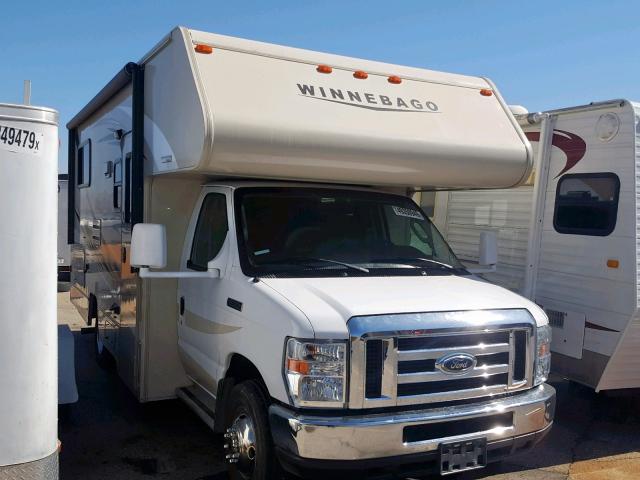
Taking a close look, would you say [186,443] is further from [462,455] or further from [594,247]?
[594,247]

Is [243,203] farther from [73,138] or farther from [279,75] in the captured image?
[73,138]

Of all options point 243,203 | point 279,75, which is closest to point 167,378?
point 243,203

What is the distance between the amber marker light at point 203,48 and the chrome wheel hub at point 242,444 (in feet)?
8.05

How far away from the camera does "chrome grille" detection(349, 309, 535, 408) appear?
12.1ft

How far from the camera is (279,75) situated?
478 centimetres

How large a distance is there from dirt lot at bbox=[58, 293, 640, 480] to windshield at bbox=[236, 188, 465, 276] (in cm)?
158

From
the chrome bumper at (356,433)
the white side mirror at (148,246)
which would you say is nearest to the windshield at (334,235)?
the white side mirror at (148,246)

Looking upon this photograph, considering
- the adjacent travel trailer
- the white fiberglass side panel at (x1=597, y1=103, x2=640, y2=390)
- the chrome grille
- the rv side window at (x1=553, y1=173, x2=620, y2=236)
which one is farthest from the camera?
the adjacent travel trailer

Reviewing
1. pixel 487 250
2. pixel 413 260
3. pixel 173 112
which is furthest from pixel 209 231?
pixel 487 250

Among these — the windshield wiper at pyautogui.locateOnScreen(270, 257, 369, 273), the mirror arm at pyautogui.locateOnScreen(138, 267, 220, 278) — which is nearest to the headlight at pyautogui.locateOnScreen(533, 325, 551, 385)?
the windshield wiper at pyautogui.locateOnScreen(270, 257, 369, 273)

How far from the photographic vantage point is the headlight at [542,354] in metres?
4.29

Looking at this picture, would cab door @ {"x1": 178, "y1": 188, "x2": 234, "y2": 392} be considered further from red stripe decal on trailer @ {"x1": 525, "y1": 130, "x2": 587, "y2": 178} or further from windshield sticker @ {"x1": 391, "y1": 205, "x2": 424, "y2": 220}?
red stripe decal on trailer @ {"x1": 525, "y1": 130, "x2": 587, "y2": 178}

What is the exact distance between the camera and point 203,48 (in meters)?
4.57

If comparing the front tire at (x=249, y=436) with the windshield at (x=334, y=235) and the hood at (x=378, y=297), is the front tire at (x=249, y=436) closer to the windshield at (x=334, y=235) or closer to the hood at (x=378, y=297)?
the hood at (x=378, y=297)
